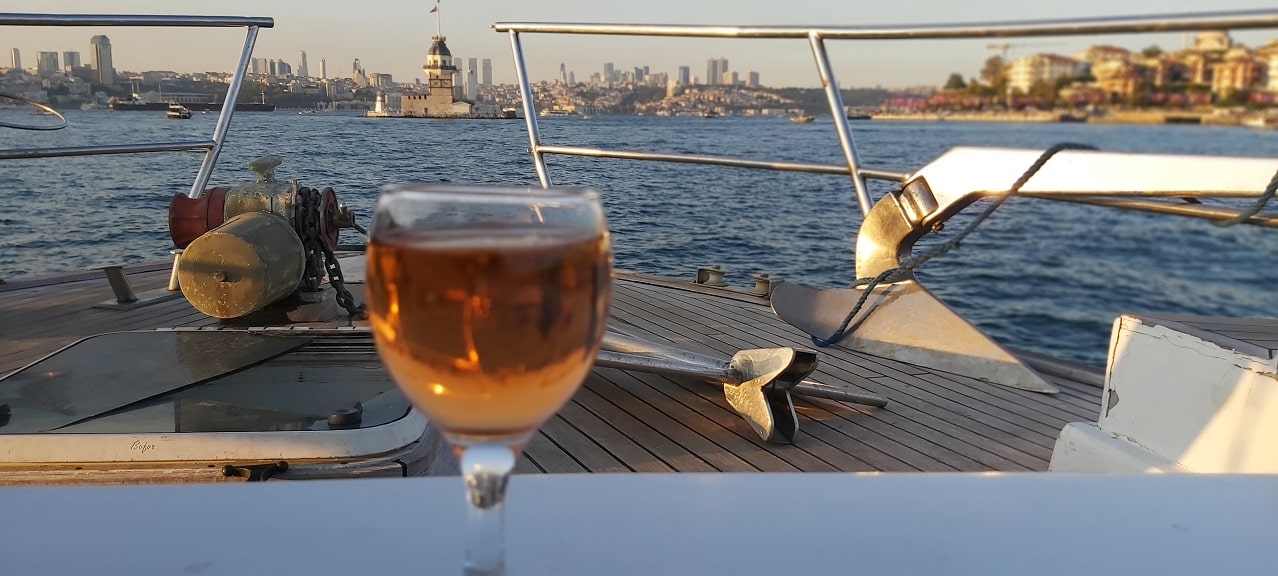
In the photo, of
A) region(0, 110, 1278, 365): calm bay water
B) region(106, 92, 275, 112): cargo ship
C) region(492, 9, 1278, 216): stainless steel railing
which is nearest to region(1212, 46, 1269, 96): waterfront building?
region(0, 110, 1278, 365): calm bay water

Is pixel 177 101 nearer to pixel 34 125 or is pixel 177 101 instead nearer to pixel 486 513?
pixel 34 125

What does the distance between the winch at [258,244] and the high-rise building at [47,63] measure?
2.93 metres

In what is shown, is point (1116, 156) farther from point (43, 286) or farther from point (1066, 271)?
point (1066, 271)

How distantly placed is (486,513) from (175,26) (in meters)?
2.83

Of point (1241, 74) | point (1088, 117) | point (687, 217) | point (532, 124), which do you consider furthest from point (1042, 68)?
point (1088, 117)

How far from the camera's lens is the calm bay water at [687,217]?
2.99 m

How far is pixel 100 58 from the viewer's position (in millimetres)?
4176

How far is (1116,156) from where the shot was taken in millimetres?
1886

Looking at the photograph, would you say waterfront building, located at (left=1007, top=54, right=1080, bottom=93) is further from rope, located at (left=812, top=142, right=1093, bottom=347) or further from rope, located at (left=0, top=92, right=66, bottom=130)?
rope, located at (left=0, top=92, right=66, bottom=130)

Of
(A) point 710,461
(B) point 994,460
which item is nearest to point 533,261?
(A) point 710,461

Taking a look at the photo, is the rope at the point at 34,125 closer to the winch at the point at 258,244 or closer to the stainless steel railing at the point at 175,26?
the stainless steel railing at the point at 175,26

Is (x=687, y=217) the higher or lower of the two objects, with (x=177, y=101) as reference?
lower

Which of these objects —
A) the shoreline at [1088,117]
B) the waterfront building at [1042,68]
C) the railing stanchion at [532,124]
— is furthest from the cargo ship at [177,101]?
the shoreline at [1088,117]

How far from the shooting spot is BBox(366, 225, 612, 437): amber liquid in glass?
1.03 feet
